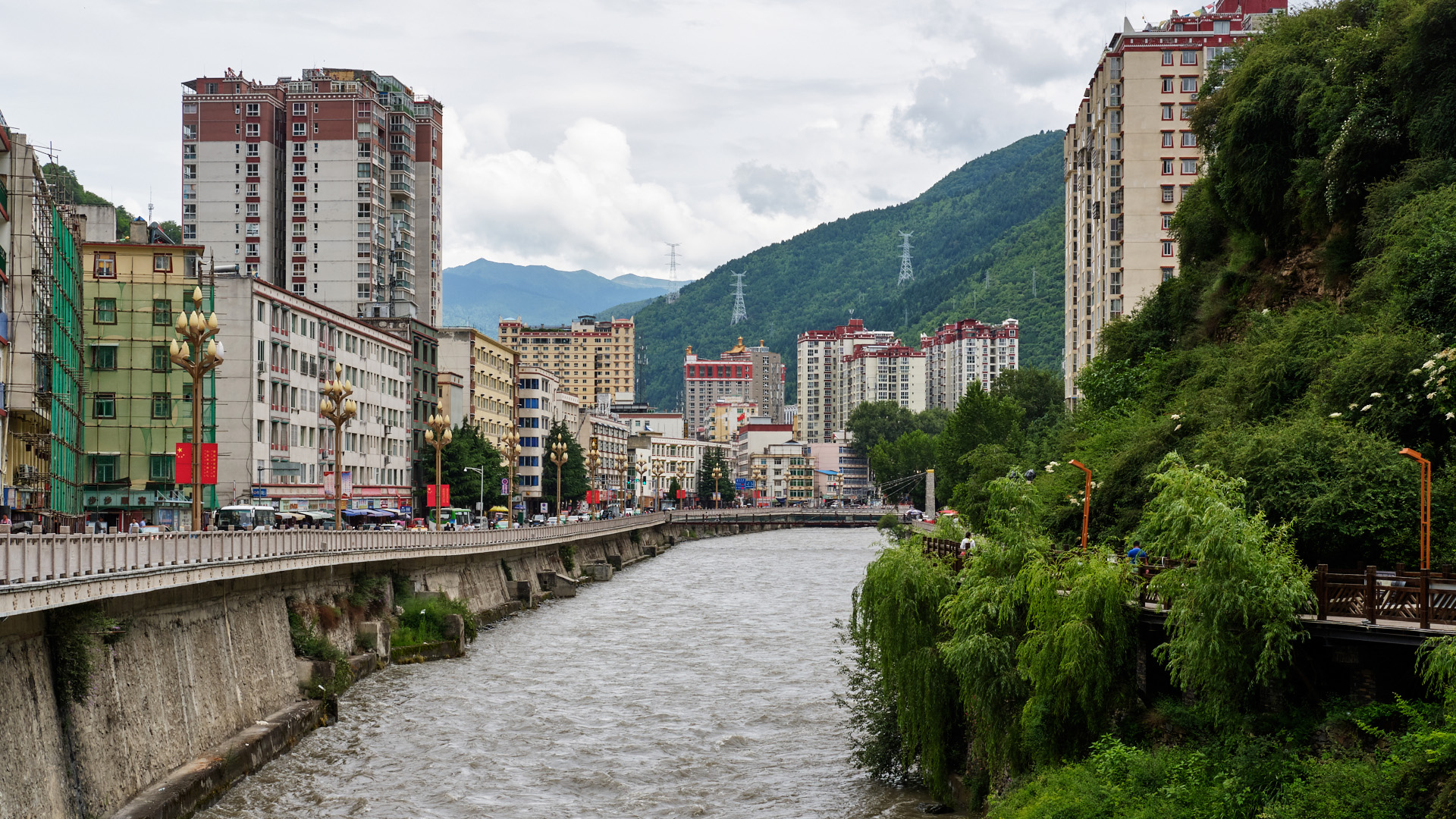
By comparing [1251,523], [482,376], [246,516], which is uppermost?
[482,376]

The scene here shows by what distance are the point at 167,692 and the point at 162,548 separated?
9.13 ft

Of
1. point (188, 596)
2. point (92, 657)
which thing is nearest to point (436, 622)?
point (188, 596)

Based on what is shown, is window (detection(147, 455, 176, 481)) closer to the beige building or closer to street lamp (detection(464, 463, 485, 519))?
street lamp (detection(464, 463, 485, 519))

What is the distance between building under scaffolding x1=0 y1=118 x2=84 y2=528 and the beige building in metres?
69.1

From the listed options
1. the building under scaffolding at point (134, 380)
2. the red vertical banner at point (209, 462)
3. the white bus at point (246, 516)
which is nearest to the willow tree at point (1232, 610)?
the red vertical banner at point (209, 462)

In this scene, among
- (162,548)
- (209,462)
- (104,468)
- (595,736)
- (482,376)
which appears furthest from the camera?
(482,376)

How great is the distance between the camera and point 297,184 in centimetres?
13900

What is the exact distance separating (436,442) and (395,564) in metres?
10.9

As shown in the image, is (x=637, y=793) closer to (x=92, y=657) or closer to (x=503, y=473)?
(x=92, y=657)

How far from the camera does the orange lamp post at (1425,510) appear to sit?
23562 millimetres

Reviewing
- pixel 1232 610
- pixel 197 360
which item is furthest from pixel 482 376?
pixel 1232 610

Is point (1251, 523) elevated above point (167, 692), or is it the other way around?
point (1251, 523)

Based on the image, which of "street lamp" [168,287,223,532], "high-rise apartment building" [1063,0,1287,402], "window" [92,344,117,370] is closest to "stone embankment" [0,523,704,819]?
"street lamp" [168,287,223,532]

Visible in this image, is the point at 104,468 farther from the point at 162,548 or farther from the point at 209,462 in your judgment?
the point at 162,548
